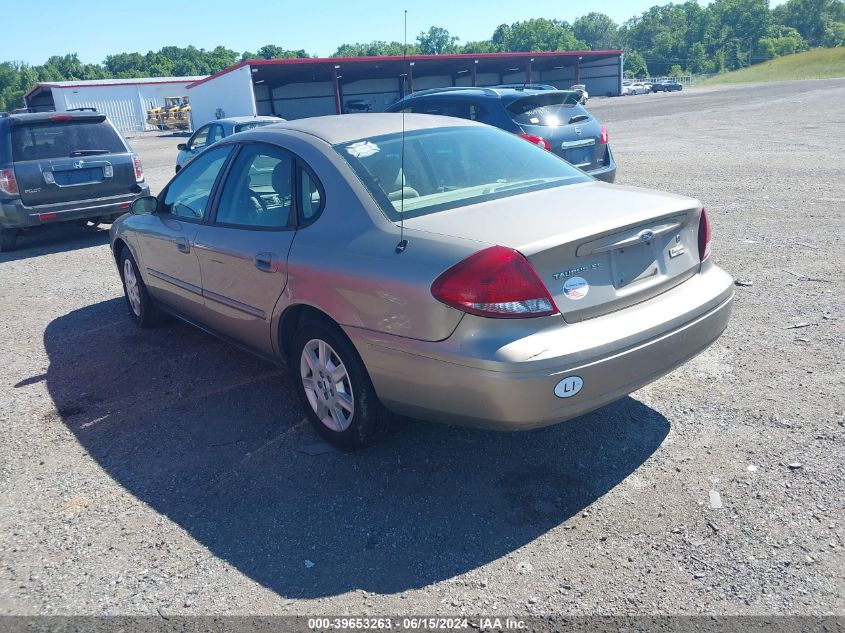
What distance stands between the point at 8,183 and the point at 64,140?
0.97 m

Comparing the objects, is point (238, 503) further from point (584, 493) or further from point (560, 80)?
point (560, 80)

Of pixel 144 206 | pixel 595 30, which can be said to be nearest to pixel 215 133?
pixel 144 206

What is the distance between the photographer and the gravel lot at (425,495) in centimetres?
278

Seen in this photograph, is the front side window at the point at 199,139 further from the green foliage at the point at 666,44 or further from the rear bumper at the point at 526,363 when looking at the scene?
the green foliage at the point at 666,44

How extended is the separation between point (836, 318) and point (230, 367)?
4397 millimetres

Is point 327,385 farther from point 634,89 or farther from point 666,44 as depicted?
point 666,44

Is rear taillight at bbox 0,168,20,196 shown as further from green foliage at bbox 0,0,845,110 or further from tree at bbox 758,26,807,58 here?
tree at bbox 758,26,807,58

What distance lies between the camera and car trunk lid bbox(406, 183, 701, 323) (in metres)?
3.10

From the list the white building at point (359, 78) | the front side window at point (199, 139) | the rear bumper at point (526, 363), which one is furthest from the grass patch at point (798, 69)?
the rear bumper at point (526, 363)

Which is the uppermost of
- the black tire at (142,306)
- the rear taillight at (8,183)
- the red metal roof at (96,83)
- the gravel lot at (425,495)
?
the red metal roof at (96,83)

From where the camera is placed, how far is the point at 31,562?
3104 millimetres

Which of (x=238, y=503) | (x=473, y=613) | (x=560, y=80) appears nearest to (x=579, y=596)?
(x=473, y=613)

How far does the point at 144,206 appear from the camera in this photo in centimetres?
544

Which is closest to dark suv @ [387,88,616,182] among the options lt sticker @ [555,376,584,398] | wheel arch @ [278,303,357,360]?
wheel arch @ [278,303,357,360]
